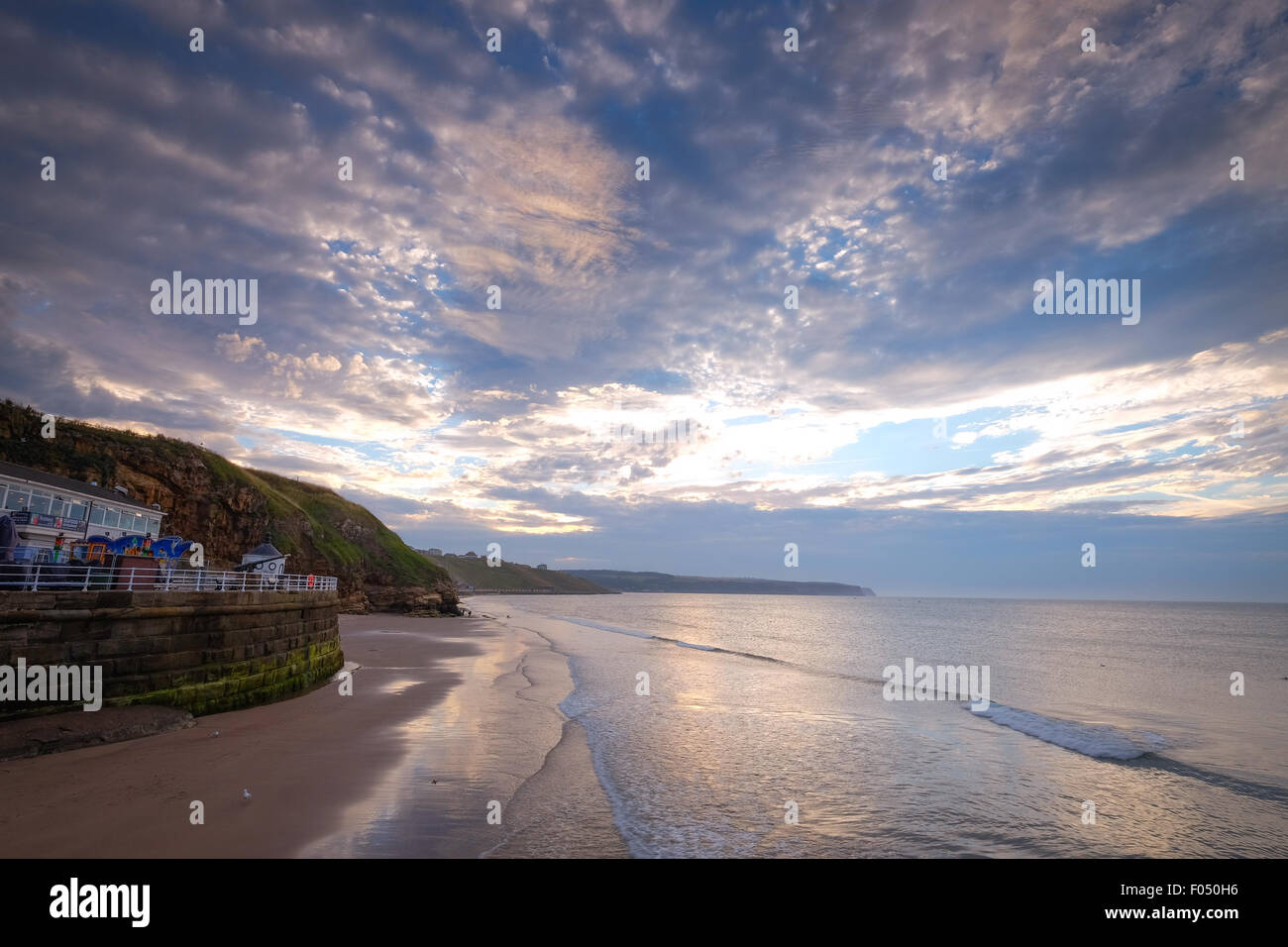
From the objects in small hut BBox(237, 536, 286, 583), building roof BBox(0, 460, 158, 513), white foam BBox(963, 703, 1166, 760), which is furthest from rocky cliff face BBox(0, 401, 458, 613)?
white foam BBox(963, 703, 1166, 760)

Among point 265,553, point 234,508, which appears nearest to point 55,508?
point 265,553

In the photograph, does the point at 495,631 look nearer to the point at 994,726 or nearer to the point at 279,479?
the point at 279,479

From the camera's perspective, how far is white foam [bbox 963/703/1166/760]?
16.4 meters

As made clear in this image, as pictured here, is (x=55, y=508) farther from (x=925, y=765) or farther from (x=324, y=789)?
(x=925, y=765)

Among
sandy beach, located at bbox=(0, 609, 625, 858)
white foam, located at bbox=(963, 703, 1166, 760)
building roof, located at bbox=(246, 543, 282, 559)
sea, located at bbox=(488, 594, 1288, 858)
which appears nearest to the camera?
sandy beach, located at bbox=(0, 609, 625, 858)

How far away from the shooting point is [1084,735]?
1827 cm

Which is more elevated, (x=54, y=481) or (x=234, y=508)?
(x=54, y=481)

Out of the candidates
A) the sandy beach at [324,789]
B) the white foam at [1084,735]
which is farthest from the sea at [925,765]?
the sandy beach at [324,789]

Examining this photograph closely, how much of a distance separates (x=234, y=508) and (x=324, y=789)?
45.8m

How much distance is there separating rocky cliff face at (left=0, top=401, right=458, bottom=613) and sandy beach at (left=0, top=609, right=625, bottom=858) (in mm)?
30740

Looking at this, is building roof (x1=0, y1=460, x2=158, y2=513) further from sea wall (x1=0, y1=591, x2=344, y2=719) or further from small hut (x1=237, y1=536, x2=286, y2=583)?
sea wall (x1=0, y1=591, x2=344, y2=719)

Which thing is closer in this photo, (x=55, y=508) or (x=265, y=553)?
(x=55, y=508)

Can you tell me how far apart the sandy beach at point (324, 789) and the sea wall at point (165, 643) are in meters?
0.89

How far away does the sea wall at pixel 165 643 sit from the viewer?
1246 centimetres
